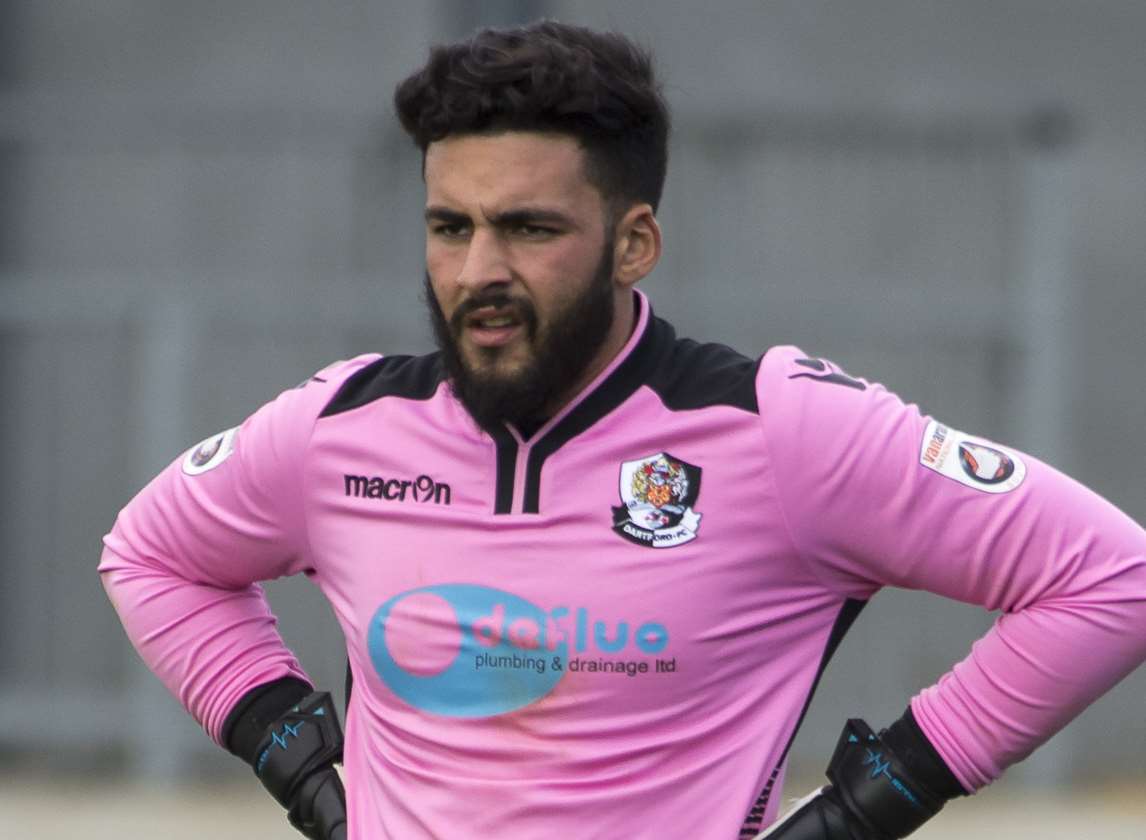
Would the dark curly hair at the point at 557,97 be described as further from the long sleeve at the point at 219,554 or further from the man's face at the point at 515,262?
the long sleeve at the point at 219,554

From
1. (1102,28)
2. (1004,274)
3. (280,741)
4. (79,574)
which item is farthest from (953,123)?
(280,741)

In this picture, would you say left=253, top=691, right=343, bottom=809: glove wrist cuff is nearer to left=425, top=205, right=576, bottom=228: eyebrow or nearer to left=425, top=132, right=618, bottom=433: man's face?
left=425, top=132, right=618, bottom=433: man's face

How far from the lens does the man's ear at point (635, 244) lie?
12.4 ft

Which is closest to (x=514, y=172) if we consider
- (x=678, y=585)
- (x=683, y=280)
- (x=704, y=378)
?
(x=704, y=378)

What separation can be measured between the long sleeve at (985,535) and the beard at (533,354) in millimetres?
Answer: 280

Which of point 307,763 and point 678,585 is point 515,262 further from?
point 307,763

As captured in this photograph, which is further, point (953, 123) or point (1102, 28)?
point (1102, 28)

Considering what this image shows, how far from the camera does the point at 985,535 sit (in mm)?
3625

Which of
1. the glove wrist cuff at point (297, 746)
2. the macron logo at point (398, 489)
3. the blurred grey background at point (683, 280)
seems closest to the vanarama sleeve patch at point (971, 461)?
the macron logo at point (398, 489)

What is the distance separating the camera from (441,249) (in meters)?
3.70

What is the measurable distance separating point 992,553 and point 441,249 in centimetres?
94

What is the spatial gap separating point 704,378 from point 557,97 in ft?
1.61

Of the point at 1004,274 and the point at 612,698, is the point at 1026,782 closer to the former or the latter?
the point at 1004,274

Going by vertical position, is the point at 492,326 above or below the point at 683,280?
above
